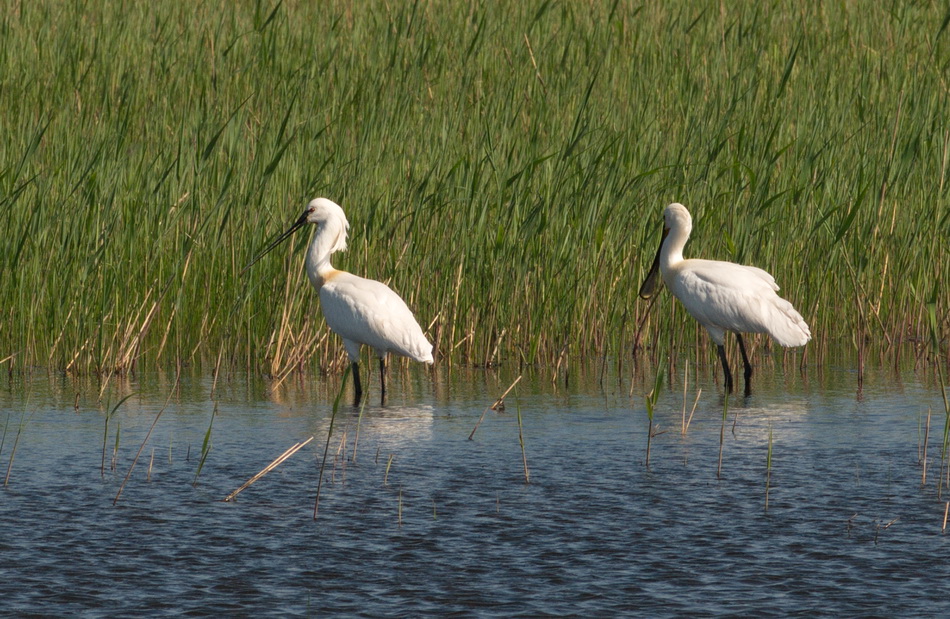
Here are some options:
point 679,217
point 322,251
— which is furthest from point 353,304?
point 679,217

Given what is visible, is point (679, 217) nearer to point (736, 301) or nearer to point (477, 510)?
point (736, 301)

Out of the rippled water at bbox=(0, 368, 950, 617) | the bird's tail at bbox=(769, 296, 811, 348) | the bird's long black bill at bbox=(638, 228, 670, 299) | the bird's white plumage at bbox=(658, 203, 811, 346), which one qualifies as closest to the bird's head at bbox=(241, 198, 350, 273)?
the rippled water at bbox=(0, 368, 950, 617)

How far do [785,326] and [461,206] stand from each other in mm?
2182

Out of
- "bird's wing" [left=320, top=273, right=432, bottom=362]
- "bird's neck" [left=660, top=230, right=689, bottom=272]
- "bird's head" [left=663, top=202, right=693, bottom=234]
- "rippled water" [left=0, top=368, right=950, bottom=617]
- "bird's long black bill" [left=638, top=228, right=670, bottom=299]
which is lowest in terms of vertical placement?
"rippled water" [left=0, top=368, right=950, bottom=617]

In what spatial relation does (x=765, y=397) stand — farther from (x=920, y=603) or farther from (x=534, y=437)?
(x=920, y=603)

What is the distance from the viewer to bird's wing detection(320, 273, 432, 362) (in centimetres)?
829

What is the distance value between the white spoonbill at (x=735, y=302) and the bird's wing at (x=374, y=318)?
1682 mm

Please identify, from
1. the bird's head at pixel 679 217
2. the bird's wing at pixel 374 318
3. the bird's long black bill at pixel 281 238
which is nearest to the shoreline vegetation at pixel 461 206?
the bird's long black bill at pixel 281 238

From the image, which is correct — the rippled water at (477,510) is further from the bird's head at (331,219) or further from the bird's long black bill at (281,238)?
the bird's head at (331,219)

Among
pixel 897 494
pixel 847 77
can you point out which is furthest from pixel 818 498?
pixel 847 77

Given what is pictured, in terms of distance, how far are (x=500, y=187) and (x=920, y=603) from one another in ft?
17.7

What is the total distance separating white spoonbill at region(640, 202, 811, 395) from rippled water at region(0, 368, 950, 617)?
0.55 m

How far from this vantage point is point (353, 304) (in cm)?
837

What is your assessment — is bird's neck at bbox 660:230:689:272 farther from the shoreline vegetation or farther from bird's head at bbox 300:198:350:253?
bird's head at bbox 300:198:350:253
